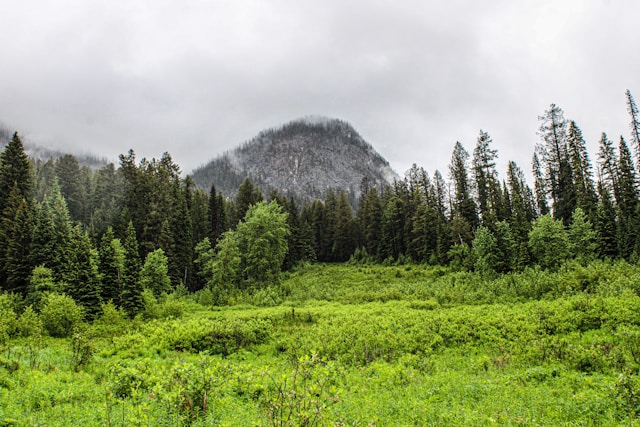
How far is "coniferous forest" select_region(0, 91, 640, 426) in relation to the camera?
8.38m

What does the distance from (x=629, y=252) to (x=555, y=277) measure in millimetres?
19206

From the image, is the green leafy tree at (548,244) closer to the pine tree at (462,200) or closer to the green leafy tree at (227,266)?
the pine tree at (462,200)

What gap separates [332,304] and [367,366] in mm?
17267

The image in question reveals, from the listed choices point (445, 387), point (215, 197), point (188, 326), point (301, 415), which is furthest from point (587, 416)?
point (215, 197)

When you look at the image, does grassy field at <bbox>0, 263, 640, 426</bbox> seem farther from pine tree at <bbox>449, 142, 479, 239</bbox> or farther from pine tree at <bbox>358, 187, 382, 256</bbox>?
pine tree at <bbox>358, 187, 382, 256</bbox>

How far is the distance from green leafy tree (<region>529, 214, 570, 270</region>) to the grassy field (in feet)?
22.8

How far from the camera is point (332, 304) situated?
31.2m

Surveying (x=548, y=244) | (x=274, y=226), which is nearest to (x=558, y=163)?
(x=548, y=244)

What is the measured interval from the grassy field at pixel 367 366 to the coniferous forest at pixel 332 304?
0.09 meters

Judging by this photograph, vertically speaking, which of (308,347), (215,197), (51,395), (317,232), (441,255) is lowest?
(308,347)

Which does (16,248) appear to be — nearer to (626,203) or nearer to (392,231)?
(392,231)

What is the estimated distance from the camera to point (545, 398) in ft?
29.7

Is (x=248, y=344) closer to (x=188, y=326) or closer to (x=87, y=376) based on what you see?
(x=188, y=326)

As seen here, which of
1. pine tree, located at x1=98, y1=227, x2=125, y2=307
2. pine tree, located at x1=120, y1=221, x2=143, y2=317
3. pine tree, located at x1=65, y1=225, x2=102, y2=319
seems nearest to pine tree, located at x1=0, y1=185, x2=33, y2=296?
pine tree, located at x1=65, y1=225, x2=102, y2=319
